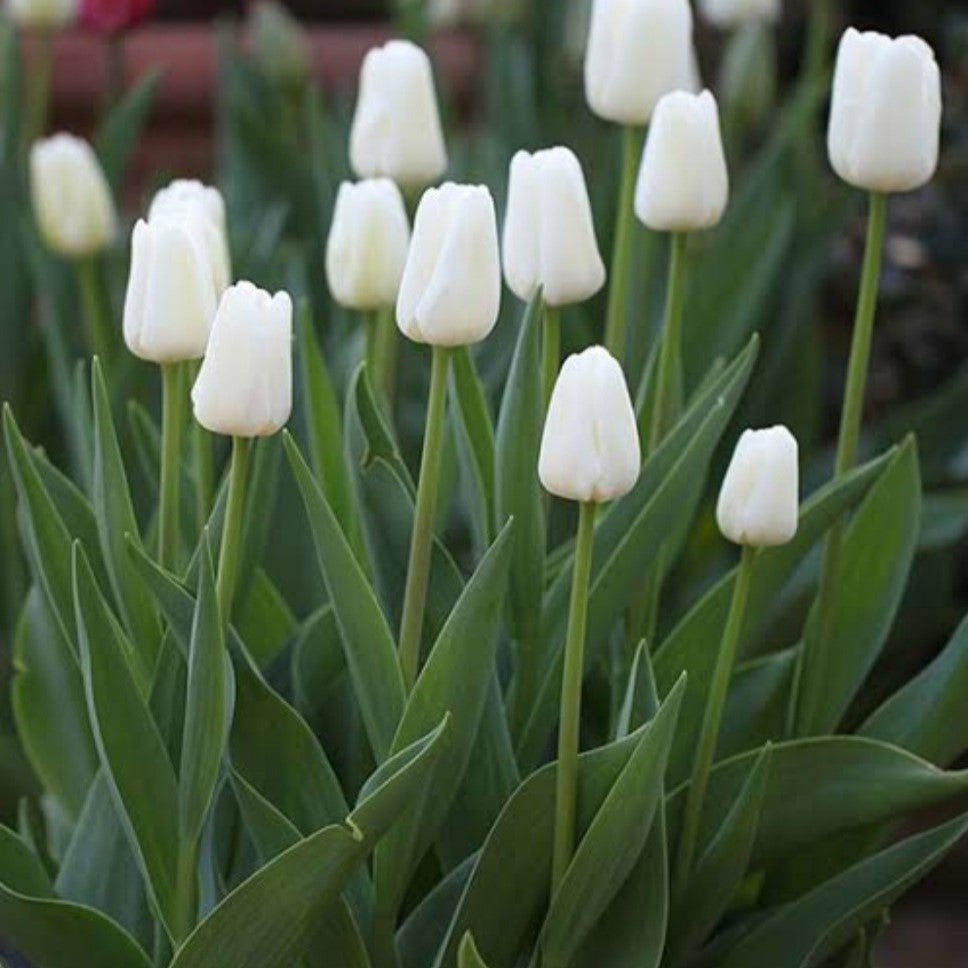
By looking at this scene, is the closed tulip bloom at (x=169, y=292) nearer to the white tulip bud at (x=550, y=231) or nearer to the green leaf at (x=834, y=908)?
the white tulip bud at (x=550, y=231)

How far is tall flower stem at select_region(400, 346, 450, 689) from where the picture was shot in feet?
3.59

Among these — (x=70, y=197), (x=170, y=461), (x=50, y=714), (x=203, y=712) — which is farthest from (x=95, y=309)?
(x=203, y=712)

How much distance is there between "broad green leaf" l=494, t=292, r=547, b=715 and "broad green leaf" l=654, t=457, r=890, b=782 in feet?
0.30

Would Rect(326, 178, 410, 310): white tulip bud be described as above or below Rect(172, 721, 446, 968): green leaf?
above

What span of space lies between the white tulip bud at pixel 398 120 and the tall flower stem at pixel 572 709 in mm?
420

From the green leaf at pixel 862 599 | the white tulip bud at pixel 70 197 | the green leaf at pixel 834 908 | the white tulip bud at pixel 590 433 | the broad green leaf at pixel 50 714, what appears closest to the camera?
the white tulip bud at pixel 590 433

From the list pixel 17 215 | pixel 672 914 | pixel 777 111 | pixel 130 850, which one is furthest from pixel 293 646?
pixel 777 111

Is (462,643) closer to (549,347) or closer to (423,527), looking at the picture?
(423,527)

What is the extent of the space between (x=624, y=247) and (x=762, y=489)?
358 millimetres

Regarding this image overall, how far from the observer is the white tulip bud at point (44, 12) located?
6.76 feet

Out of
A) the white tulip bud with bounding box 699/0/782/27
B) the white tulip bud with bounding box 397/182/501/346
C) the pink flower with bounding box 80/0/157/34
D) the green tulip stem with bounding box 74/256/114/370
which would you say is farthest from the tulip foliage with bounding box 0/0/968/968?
the white tulip bud with bounding box 699/0/782/27

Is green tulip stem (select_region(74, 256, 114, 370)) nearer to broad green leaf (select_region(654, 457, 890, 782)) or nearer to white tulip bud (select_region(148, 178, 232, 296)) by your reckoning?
white tulip bud (select_region(148, 178, 232, 296))

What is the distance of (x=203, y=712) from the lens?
3.61ft

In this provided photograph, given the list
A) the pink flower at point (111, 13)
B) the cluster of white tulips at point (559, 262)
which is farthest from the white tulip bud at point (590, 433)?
the pink flower at point (111, 13)
